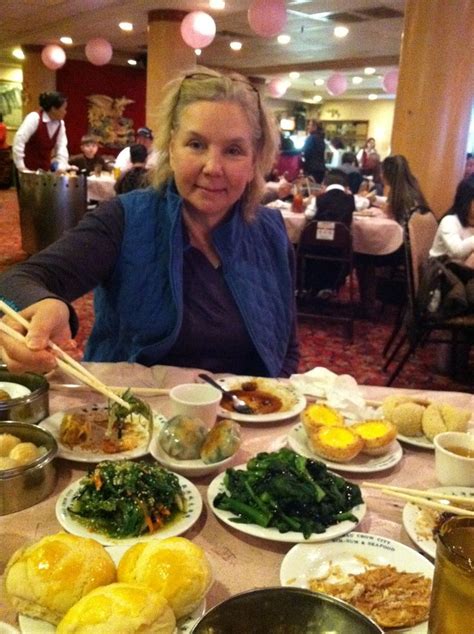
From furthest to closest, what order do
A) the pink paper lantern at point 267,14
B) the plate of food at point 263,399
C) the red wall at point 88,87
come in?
the red wall at point 88,87, the pink paper lantern at point 267,14, the plate of food at point 263,399

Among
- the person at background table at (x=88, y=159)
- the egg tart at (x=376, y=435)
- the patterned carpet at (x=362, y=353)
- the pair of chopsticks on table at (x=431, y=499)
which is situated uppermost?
the person at background table at (x=88, y=159)

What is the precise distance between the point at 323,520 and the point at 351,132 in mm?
21930

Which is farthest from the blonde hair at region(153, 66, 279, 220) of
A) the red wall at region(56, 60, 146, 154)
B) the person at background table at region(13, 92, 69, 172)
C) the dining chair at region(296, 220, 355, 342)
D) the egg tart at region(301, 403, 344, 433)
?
the red wall at region(56, 60, 146, 154)

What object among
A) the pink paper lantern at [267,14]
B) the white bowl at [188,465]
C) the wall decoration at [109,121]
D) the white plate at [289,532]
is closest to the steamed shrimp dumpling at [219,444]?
the white bowl at [188,465]

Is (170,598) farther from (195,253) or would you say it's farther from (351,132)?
(351,132)

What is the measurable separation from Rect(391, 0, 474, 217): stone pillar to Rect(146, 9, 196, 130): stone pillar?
Result: 4303 mm

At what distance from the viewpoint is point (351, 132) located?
2150 cm

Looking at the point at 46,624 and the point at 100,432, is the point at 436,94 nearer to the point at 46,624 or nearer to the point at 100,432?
the point at 100,432

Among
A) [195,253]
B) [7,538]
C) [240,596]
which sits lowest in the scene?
[7,538]

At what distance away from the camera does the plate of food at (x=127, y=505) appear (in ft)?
3.10

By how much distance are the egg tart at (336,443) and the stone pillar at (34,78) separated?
45.4ft

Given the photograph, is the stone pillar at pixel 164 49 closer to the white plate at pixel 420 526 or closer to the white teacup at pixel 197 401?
the white teacup at pixel 197 401

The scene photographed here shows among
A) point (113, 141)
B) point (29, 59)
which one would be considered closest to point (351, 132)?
point (113, 141)

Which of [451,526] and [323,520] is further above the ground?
[451,526]
